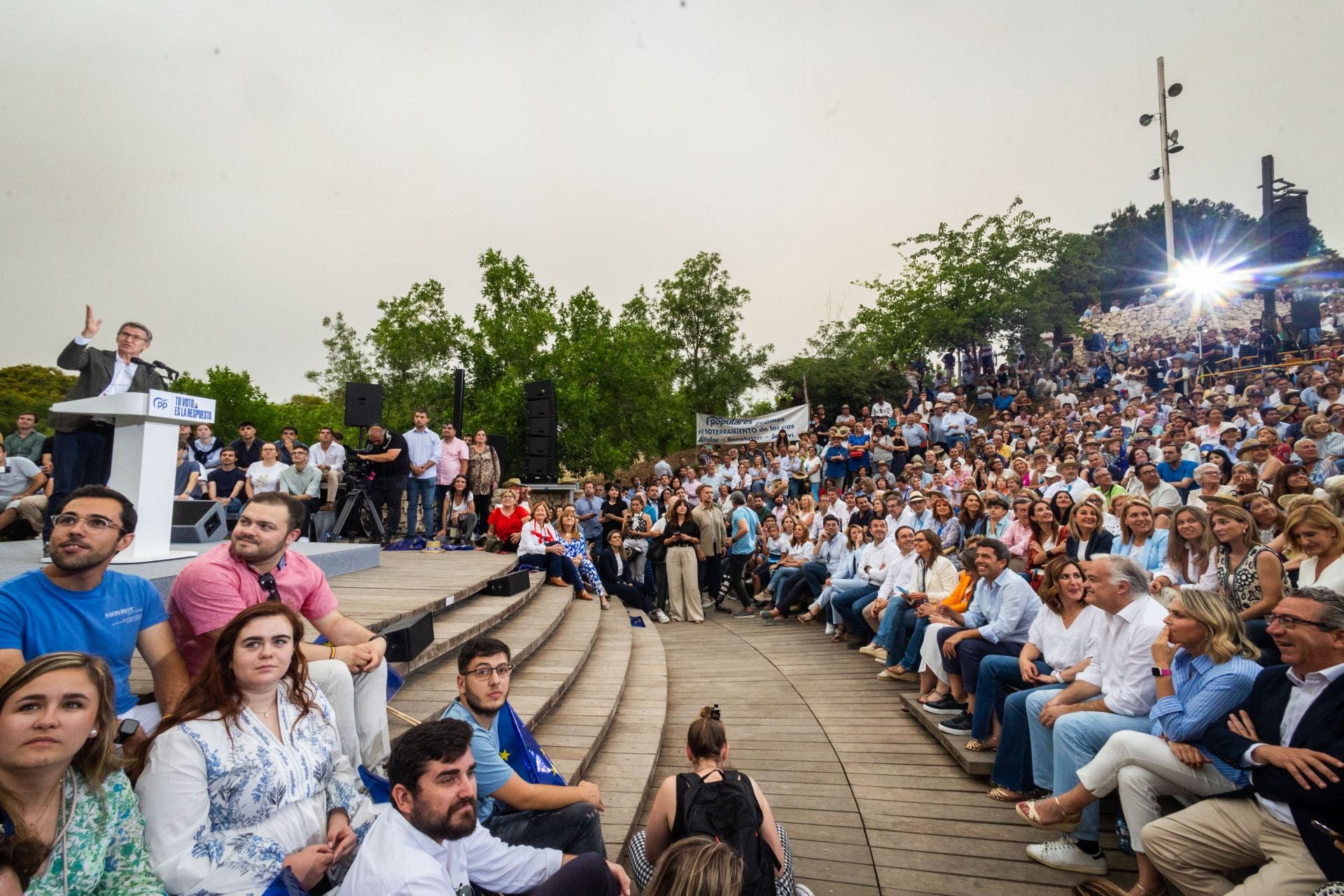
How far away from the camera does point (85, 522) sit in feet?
6.29

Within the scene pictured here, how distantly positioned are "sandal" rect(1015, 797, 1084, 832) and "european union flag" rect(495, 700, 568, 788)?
2287 mm

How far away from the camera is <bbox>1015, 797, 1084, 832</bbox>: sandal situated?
3.00 meters

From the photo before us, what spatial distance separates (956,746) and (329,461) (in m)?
7.21

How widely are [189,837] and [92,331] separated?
3.47m

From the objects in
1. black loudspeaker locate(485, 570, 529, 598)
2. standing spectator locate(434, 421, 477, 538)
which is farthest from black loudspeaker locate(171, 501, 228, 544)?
standing spectator locate(434, 421, 477, 538)

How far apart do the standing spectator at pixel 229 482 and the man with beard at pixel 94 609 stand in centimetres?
573

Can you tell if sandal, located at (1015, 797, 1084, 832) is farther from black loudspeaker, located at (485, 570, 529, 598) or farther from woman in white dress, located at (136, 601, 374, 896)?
black loudspeaker, located at (485, 570, 529, 598)

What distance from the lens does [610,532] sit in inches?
368

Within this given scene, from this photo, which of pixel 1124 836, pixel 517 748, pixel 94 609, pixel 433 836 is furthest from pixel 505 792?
pixel 1124 836

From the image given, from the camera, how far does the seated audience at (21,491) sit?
629 centimetres

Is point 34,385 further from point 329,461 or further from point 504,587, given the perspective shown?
point 504,587

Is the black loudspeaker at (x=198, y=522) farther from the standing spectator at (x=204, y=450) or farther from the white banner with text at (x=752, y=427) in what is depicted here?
the white banner with text at (x=752, y=427)

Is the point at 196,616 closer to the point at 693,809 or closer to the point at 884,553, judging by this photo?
the point at 693,809

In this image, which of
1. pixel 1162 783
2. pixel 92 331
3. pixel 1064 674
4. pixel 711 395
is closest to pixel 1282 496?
pixel 1064 674
